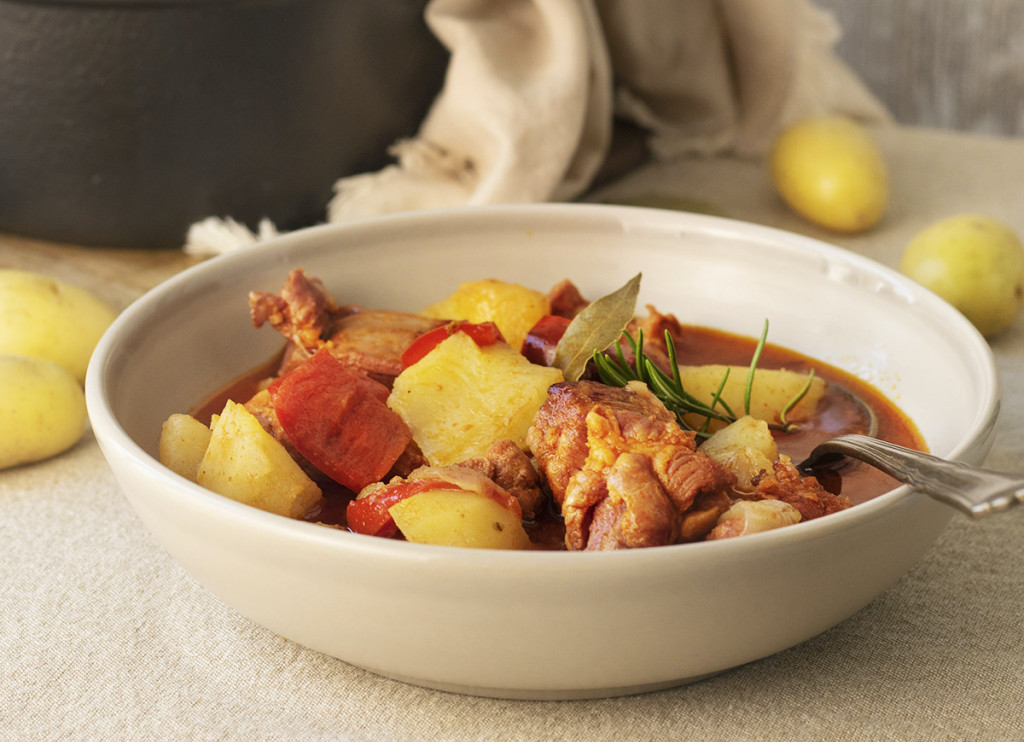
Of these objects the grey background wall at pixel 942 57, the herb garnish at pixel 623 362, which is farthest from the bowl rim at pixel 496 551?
the grey background wall at pixel 942 57

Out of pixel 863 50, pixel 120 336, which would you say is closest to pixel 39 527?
pixel 120 336

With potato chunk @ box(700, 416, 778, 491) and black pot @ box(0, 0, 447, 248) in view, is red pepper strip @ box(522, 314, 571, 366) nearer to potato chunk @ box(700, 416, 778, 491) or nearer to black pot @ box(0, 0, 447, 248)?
potato chunk @ box(700, 416, 778, 491)

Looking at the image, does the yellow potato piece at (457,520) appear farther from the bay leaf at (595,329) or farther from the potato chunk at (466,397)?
the bay leaf at (595,329)

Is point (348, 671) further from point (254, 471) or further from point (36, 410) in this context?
point (36, 410)

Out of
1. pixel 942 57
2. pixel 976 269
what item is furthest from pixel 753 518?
pixel 942 57

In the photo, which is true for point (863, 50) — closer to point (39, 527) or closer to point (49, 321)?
point (49, 321)
